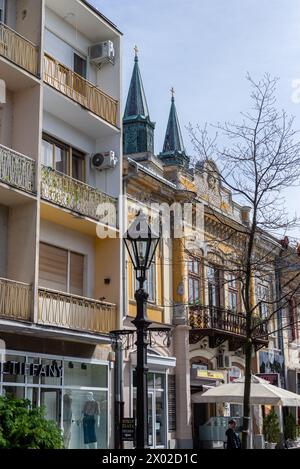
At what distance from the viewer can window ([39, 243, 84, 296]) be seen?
62.9 feet

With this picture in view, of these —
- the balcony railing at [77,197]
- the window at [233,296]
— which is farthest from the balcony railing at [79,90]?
the window at [233,296]

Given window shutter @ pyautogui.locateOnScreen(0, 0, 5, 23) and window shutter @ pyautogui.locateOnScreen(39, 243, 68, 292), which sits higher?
window shutter @ pyautogui.locateOnScreen(0, 0, 5, 23)

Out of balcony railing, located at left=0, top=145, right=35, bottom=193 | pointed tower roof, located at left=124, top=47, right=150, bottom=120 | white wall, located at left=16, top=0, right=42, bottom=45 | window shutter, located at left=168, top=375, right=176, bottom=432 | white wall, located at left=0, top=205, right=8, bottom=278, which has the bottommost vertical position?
window shutter, located at left=168, top=375, right=176, bottom=432

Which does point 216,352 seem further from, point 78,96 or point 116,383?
point 78,96

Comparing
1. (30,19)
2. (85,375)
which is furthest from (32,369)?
(30,19)

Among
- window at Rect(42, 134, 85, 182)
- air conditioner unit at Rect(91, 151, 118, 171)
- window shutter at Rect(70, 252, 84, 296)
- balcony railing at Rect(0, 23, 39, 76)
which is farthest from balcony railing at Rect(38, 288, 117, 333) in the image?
balcony railing at Rect(0, 23, 39, 76)

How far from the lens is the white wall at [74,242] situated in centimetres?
1950

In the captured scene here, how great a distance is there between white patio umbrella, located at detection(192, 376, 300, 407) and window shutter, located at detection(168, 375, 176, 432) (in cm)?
122

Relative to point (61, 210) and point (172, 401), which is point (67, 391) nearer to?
point (61, 210)

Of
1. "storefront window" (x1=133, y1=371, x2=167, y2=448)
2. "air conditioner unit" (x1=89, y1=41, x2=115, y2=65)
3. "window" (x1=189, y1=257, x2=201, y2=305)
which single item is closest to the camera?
"air conditioner unit" (x1=89, y1=41, x2=115, y2=65)

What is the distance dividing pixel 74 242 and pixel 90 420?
4.84m

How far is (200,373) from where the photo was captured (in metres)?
25.4

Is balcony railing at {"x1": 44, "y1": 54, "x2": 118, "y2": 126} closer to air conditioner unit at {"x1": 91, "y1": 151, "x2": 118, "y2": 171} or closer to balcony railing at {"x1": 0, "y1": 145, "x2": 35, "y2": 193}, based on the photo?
air conditioner unit at {"x1": 91, "y1": 151, "x2": 118, "y2": 171}

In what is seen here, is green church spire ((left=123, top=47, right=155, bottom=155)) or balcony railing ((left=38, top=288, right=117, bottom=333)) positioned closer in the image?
balcony railing ((left=38, top=288, right=117, bottom=333))
